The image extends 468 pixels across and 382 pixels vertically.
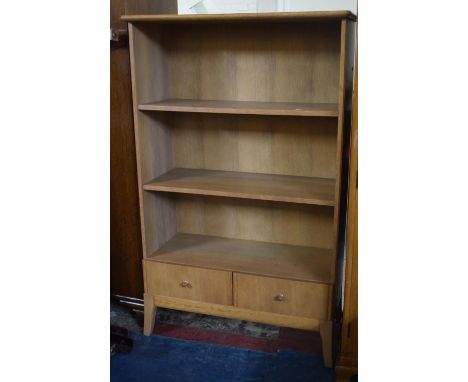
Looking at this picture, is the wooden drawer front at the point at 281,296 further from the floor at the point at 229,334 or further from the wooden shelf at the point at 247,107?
the wooden shelf at the point at 247,107

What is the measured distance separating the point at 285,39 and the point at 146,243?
1.11 m

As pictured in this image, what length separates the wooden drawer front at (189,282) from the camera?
2178mm

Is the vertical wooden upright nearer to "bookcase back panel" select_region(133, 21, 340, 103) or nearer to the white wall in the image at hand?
"bookcase back panel" select_region(133, 21, 340, 103)

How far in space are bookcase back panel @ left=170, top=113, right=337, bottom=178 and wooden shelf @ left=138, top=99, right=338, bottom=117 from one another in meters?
0.13

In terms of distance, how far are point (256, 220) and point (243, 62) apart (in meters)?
0.76

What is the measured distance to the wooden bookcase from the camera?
2070 mm

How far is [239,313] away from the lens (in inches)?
86.0

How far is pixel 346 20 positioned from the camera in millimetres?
1731

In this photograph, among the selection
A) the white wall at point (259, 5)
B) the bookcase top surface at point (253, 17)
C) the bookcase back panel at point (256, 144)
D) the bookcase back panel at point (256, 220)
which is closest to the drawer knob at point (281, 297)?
the bookcase back panel at point (256, 220)

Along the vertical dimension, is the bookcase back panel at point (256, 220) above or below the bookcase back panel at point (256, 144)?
below

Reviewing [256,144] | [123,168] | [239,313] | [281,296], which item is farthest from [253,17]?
[239,313]

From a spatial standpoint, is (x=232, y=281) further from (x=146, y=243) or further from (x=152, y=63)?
(x=152, y=63)

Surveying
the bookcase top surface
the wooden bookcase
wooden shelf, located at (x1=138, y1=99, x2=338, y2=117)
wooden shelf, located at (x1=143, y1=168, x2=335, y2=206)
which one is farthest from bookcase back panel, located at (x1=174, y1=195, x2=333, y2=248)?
the bookcase top surface
